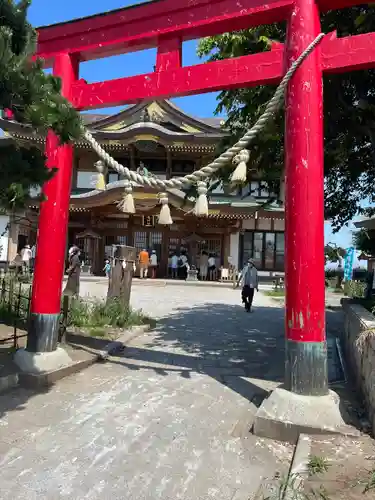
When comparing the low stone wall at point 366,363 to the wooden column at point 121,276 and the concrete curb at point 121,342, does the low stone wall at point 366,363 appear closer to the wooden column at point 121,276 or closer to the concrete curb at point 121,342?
the concrete curb at point 121,342

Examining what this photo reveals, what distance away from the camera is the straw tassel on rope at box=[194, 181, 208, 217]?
14.3 ft

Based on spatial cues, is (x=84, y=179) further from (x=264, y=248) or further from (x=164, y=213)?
(x=164, y=213)

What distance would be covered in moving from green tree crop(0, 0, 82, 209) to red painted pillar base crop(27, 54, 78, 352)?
6.04ft

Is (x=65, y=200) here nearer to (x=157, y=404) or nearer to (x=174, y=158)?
(x=157, y=404)

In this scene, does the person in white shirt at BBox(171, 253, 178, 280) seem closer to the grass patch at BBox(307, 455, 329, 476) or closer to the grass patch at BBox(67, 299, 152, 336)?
the grass patch at BBox(67, 299, 152, 336)

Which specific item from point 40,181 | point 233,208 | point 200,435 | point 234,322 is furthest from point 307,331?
point 233,208

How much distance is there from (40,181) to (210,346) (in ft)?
16.3

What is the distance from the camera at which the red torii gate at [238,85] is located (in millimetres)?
4098

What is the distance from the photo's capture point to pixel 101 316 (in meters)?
8.88

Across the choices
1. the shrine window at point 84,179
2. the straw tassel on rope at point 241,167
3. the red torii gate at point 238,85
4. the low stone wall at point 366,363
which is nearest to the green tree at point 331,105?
the red torii gate at point 238,85

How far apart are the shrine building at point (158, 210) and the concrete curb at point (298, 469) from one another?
18526mm

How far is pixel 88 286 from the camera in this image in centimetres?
1838

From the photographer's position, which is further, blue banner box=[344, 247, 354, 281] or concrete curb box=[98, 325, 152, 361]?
blue banner box=[344, 247, 354, 281]

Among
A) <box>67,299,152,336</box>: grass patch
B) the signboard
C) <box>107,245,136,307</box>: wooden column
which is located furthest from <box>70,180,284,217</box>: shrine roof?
<box>67,299,152,336</box>: grass patch
